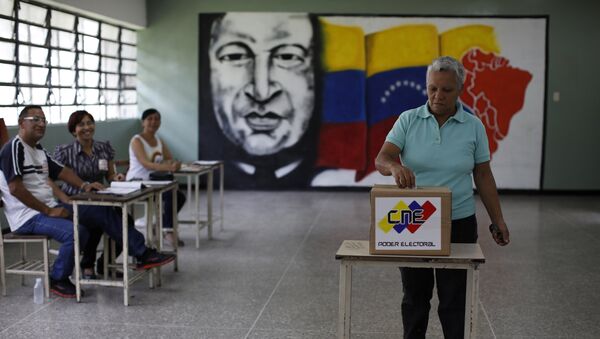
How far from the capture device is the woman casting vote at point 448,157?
3.02 meters

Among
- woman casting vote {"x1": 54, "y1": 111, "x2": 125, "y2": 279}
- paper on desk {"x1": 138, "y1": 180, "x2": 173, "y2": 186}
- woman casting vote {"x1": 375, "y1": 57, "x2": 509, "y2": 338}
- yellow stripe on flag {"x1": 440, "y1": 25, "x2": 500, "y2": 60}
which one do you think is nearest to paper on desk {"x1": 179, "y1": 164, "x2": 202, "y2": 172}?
paper on desk {"x1": 138, "y1": 180, "x2": 173, "y2": 186}

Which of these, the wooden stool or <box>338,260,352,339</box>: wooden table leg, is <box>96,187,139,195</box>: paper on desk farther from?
<box>338,260,352,339</box>: wooden table leg

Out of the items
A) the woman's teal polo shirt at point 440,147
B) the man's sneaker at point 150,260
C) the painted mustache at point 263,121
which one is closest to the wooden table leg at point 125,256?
the man's sneaker at point 150,260

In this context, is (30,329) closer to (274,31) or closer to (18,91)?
(18,91)

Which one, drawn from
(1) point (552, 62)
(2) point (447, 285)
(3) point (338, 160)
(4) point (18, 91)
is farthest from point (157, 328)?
(1) point (552, 62)

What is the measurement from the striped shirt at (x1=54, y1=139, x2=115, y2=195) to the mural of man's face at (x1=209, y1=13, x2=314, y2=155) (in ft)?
17.0

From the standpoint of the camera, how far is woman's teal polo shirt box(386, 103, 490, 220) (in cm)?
307

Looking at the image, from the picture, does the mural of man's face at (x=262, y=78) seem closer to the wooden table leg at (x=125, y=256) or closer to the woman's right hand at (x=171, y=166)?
the woman's right hand at (x=171, y=166)

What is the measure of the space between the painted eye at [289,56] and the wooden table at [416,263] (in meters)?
7.80

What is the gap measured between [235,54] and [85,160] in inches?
213

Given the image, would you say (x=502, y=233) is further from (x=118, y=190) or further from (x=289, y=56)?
(x=289, y=56)

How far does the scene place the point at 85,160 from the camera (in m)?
5.52

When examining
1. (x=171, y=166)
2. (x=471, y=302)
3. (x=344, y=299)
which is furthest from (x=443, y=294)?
(x=171, y=166)

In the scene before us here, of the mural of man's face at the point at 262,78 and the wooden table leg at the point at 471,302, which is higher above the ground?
the mural of man's face at the point at 262,78
